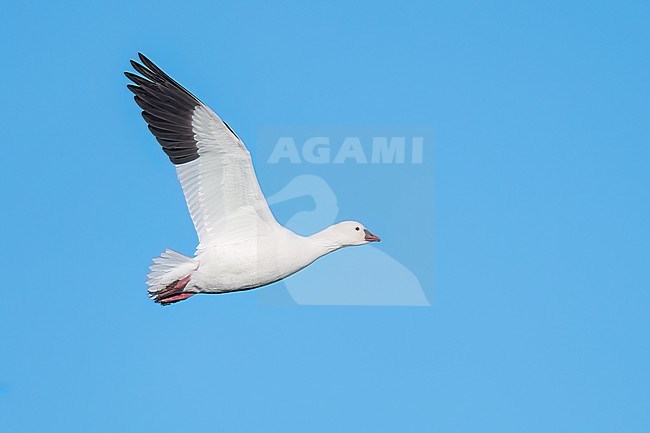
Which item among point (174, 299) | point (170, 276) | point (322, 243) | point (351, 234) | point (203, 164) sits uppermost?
point (203, 164)

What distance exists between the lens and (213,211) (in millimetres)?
16250

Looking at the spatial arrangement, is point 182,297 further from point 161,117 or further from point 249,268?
point 161,117

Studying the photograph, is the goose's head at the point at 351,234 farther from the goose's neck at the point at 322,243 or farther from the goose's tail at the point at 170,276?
the goose's tail at the point at 170,276

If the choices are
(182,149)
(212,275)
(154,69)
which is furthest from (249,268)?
(154,69)

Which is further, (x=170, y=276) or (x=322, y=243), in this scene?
(x=322, y=243)

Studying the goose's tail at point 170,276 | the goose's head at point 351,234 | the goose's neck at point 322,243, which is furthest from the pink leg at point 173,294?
the goose's head at point 351,234

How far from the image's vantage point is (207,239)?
53.4ft

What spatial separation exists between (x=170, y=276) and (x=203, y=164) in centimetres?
145

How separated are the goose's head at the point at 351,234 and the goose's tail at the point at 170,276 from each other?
1884 mm

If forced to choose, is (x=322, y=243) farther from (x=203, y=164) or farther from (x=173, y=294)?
(x=173, y=294)

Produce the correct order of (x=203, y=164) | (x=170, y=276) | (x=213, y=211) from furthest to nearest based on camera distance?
(x=213, y=211) → (x=203, y=164) → (x=170, y=276)

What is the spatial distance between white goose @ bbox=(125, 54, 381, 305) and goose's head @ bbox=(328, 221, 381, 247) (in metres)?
0.18

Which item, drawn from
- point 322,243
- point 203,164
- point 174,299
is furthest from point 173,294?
point 322,243

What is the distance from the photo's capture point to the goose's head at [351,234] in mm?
16578
